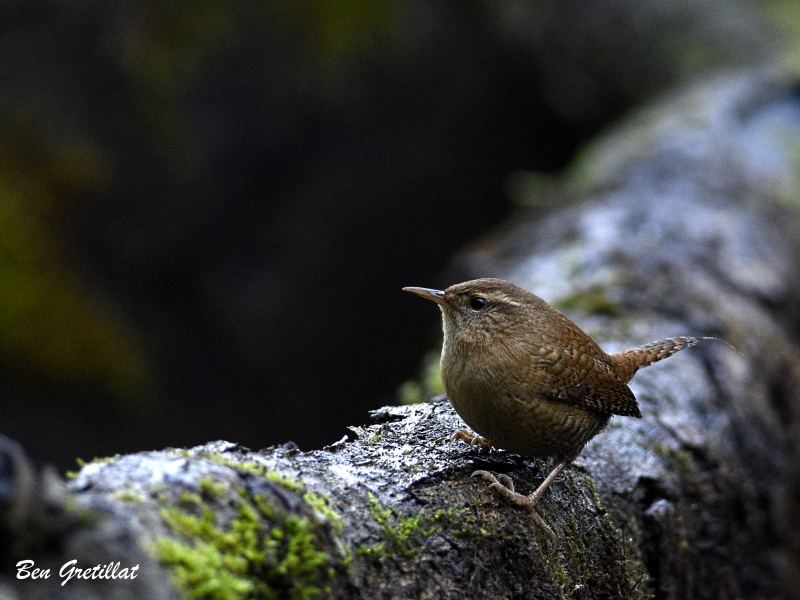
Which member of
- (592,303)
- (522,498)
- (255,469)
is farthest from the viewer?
(592,303)

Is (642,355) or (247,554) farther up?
(642,355)

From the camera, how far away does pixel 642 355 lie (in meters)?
3.74

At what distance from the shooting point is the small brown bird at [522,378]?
9.71 feet

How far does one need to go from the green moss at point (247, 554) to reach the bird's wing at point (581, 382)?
1408 millimetres

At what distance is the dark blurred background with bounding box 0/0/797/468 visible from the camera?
6.57 metres

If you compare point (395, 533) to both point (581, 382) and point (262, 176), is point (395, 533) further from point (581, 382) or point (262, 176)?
point (262, 176)

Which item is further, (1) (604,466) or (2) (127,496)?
(1) (604,466)

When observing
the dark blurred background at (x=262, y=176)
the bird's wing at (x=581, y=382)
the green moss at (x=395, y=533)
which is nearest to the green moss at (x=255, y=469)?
the green moss at (x=395, y=533)

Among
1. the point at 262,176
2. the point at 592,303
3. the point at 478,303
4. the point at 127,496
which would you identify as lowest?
the point at 127,496

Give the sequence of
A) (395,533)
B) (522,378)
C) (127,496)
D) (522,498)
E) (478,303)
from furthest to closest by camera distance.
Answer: (478,303) → (522,378) → (522,498) → (395,533) → (127,496)

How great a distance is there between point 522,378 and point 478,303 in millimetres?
452

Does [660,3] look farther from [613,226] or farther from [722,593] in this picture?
[722,593]

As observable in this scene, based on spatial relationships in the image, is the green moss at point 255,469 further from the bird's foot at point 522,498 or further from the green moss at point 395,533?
the bird's foot at point 522,498

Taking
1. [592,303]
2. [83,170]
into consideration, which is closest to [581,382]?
[592,303]
